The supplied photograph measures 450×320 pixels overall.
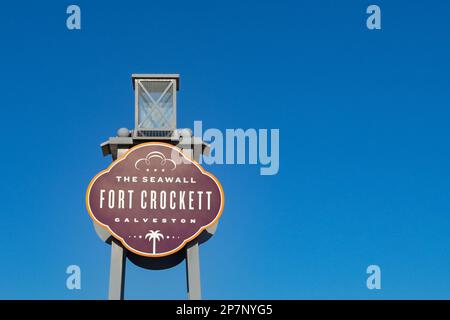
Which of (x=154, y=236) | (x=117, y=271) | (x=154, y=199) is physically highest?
(x=154, y=199)

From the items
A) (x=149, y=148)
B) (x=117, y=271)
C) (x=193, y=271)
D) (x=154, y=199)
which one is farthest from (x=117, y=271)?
(x=149, y=148)

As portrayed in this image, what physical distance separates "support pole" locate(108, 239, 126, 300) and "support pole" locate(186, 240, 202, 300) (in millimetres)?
2028

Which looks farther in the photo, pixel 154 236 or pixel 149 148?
pixel 149 148

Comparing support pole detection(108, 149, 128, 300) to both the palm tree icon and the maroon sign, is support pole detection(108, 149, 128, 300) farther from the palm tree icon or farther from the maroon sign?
the palm tree icon

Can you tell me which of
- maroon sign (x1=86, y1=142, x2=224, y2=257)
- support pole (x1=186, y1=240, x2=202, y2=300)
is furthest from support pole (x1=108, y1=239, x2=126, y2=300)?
support pole (x1=186, y1=240, x2=202, y2=300)

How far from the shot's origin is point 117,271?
23.8 meters

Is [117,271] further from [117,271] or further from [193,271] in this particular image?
[193,271]

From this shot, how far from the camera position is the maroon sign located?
24.2 metres

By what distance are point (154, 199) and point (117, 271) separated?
258 cm
